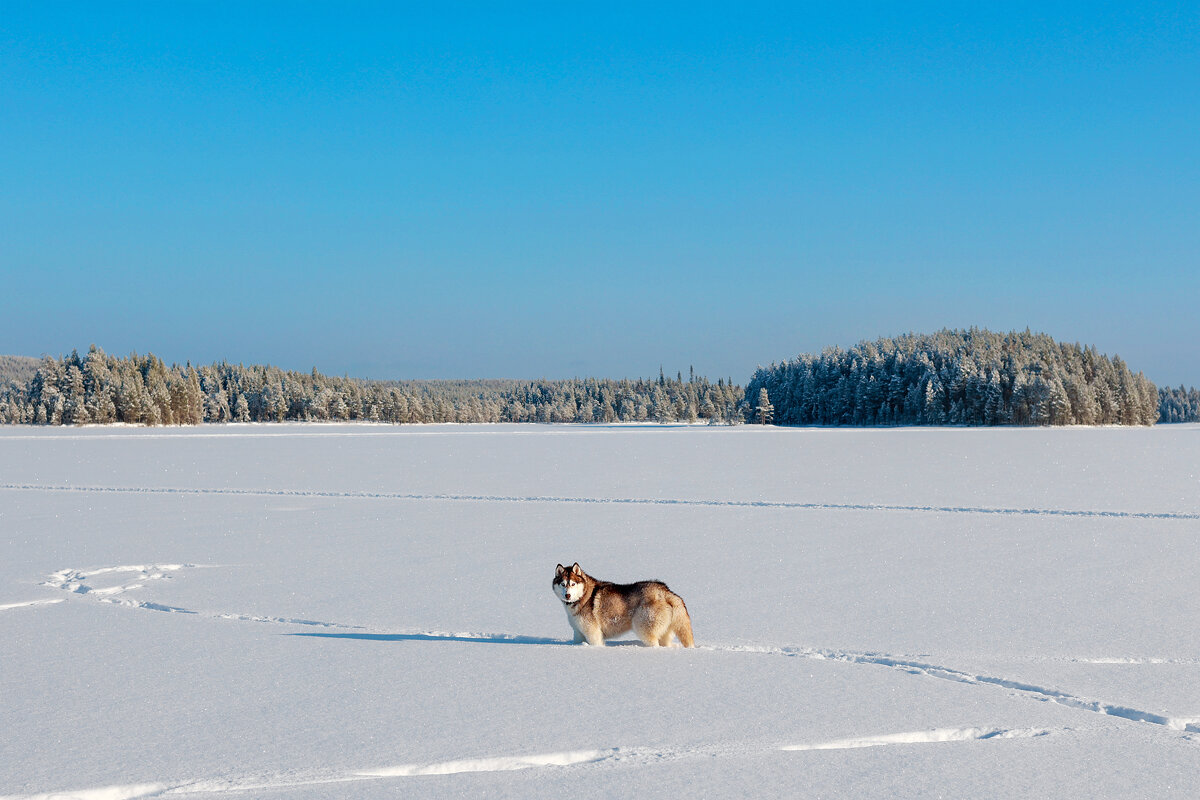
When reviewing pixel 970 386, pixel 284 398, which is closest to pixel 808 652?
pixel 970 386

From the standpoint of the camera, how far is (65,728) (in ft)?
15.5

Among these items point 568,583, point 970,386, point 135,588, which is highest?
point 970,386

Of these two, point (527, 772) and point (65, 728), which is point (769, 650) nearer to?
point (527, 772)

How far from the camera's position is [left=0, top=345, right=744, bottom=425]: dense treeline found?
9256 cm

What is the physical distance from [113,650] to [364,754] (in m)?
3.27

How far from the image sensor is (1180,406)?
157m

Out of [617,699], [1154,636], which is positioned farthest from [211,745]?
[1154,636]

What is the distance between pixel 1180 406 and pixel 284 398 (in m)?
154

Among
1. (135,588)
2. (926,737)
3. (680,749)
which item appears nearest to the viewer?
(680,749)

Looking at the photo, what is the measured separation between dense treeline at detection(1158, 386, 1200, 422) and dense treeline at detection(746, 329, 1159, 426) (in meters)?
67.2

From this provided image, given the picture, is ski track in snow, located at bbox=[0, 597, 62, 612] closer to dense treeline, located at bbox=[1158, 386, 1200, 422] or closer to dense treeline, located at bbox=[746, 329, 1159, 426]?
dense treeline, located at bbox=[746, 329, 1159, 426]

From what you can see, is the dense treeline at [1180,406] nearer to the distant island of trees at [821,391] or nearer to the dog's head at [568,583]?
the distant island of trees at [821,391]

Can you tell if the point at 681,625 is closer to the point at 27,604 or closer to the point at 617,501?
the point at 27,604

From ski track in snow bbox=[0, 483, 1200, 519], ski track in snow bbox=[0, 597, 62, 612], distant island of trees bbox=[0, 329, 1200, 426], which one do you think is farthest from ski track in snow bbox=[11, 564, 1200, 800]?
distant island of trees bbox=[0, 329, 1200, 426]
